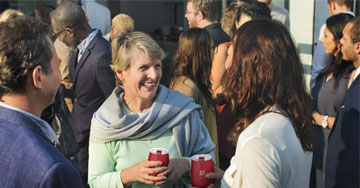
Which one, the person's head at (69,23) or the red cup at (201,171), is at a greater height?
the person's head at (69,23)

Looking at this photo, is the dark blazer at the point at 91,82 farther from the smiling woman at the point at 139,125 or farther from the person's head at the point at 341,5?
the person's head at the point at 341,5

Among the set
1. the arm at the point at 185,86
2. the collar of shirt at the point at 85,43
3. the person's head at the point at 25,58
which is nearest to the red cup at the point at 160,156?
the person's head at the point at 25,58

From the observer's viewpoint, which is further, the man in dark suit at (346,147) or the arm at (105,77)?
the arm at (105,77)

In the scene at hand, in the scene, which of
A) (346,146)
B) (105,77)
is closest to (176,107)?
(346,146)

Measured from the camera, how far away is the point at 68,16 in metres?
4.04

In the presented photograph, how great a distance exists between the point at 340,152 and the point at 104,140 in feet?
4.80

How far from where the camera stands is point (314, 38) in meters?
6.80

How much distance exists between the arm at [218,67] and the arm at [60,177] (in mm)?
2675

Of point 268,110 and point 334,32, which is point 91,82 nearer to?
point 334,32

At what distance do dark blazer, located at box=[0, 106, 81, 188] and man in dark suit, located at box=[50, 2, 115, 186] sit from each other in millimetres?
2365

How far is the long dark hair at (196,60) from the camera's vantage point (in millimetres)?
3445

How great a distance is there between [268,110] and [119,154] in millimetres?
1017

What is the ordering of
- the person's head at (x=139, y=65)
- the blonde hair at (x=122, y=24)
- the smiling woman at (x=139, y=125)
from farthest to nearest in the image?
the blonde hair at (x=122, y=24) → the person's head at (x=139, y=65) → the smiling woman at (x=139, y=125)

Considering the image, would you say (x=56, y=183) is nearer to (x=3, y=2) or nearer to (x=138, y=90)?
(x=138, y=90)
